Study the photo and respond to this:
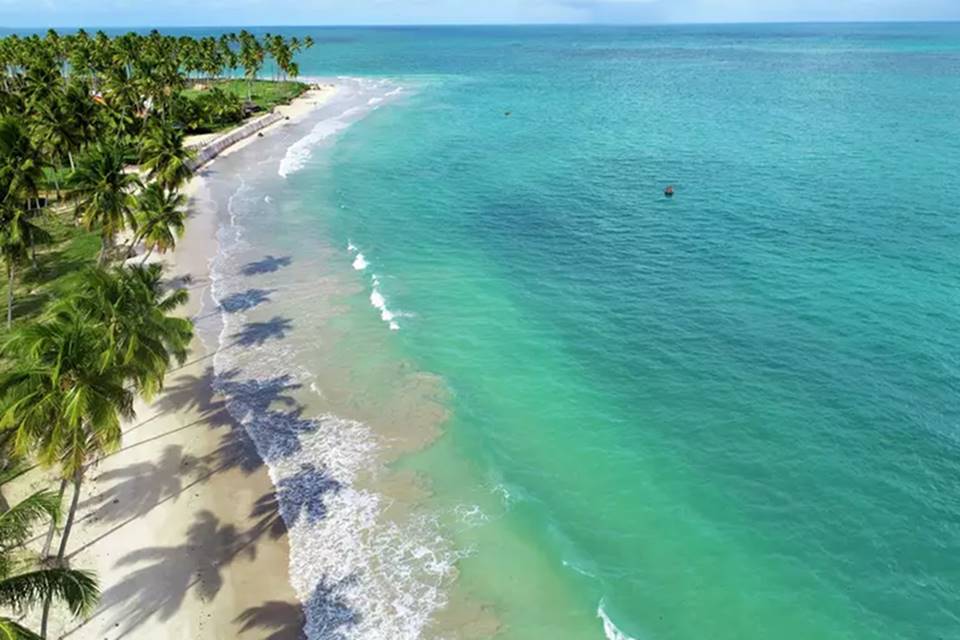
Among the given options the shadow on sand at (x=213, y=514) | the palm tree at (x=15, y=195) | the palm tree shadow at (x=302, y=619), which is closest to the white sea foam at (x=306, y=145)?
the palm tree at (x=15, y=195)

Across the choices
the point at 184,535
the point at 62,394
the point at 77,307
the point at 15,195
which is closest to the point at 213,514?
the point at 184,535

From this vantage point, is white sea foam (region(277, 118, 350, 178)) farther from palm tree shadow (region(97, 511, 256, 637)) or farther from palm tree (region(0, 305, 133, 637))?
palm tree (region(0, 305, 133, 637))

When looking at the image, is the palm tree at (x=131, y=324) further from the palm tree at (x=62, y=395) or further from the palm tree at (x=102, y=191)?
the palm tree at (x=102, y=191)

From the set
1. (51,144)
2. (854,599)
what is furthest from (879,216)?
(51,144)

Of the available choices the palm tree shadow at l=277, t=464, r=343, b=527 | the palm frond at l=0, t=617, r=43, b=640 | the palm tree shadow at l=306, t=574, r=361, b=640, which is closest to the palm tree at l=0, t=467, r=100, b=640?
the palm frond at l=0, t=617, r=43, b=640

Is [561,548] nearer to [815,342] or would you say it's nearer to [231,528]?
[231,528]

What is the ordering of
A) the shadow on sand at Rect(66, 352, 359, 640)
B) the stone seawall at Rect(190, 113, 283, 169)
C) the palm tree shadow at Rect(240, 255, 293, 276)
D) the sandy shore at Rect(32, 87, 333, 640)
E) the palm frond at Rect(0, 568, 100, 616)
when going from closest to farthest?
the palm frond at Rect(0, 568, 100, 616) → the sandy shore at Rect(32, 87, 333, 640) → the shadow on sand at Rect(66, 352, 359, 640) → the palm tree shadow at Rect(240, 255, 293, 276) → the stone seawall at Rect(190, 113, 283, 169)
